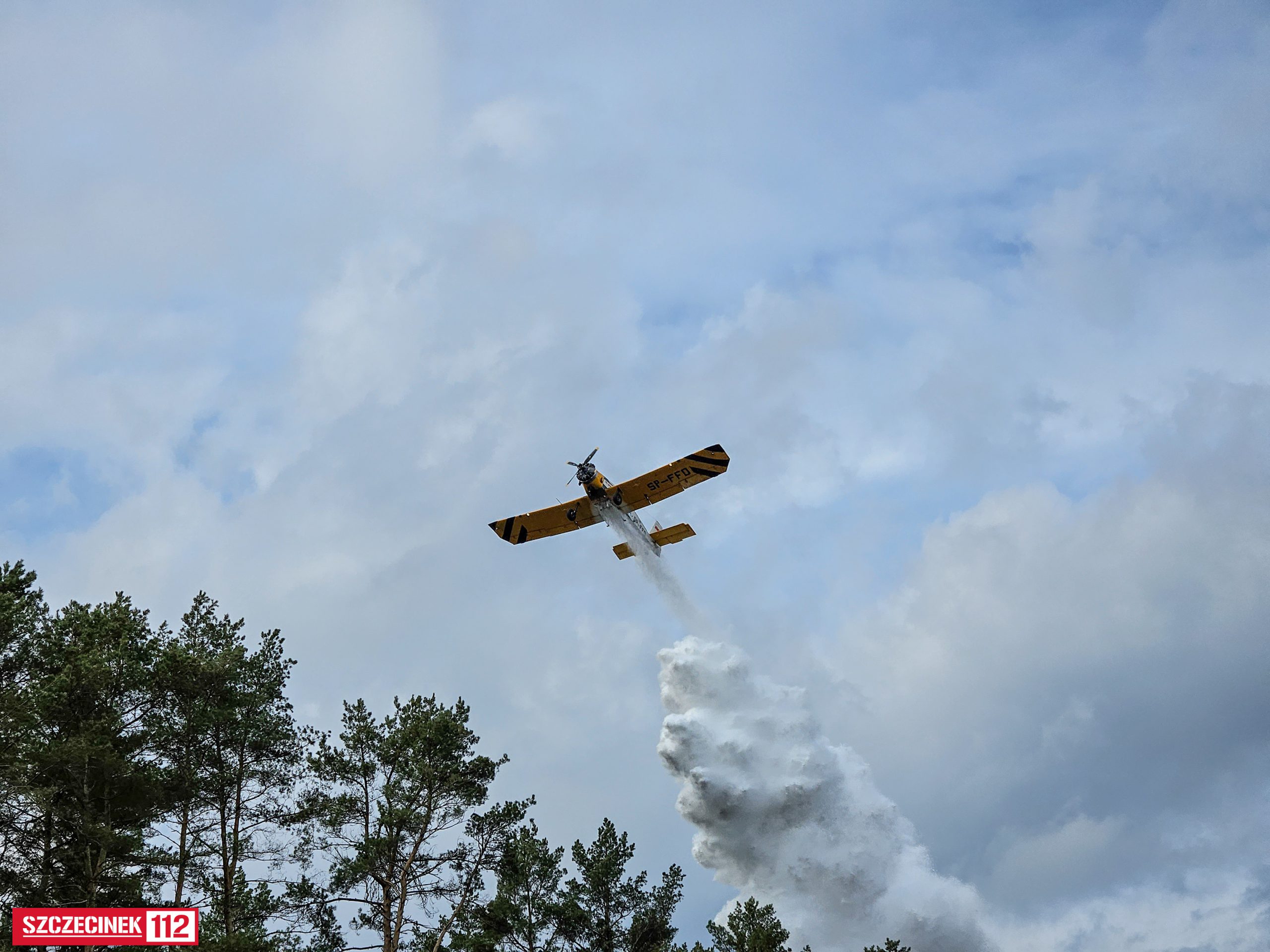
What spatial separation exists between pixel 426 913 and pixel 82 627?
11181mm

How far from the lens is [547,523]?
45.0 m

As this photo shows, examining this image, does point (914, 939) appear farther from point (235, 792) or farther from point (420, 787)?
point (235, 792)

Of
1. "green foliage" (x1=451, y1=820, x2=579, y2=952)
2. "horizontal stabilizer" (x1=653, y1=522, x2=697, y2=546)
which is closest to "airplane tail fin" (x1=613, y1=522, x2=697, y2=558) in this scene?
"horizontal stabilizer" (x1=653, y1=522, x2=697, y2=546)

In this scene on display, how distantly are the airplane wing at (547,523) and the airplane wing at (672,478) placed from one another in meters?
1.79

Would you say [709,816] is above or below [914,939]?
above

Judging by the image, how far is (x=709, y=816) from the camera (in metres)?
47.6

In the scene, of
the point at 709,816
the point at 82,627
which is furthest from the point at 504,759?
the point at 709,816

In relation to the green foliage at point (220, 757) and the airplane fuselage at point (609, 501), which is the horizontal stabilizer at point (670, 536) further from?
the green foliage at point (220, 757)

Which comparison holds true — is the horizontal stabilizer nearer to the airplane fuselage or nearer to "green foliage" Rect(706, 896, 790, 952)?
the airplane fuselage
